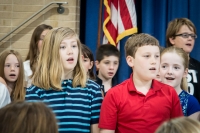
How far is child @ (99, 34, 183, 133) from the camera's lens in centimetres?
274

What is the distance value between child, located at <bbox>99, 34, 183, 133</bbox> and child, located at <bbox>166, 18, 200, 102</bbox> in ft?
3.30

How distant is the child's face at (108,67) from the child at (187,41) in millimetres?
646

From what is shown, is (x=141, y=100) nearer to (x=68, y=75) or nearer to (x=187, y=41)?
(x=68, y=75)

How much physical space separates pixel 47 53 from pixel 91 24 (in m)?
2.43

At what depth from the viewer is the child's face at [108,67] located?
14.1 ft

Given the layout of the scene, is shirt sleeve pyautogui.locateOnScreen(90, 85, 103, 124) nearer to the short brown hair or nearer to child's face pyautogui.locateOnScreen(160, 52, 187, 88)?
child's face pyautogui.locateOnScreen(160, 52, 187, 88)

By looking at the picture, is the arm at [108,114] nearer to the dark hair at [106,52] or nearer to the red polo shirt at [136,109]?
the red polo shirt at [136,109]

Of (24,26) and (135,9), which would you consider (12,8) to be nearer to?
(24,26)

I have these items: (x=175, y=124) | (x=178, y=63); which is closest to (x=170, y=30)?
(x=178, y=63)

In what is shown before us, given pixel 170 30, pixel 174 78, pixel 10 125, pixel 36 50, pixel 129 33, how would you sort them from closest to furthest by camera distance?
pixel 10 125 < pixel 174 78 < pixel 170 30 < pixel 36 50 < pixel 129 33

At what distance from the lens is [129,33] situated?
17.0 feet

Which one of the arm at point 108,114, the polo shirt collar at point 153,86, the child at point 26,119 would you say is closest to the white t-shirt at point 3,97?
the arm at point 108,114

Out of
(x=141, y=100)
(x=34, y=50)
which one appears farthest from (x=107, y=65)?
(x=141, y=100)

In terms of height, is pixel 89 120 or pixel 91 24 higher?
pixel 91 24
